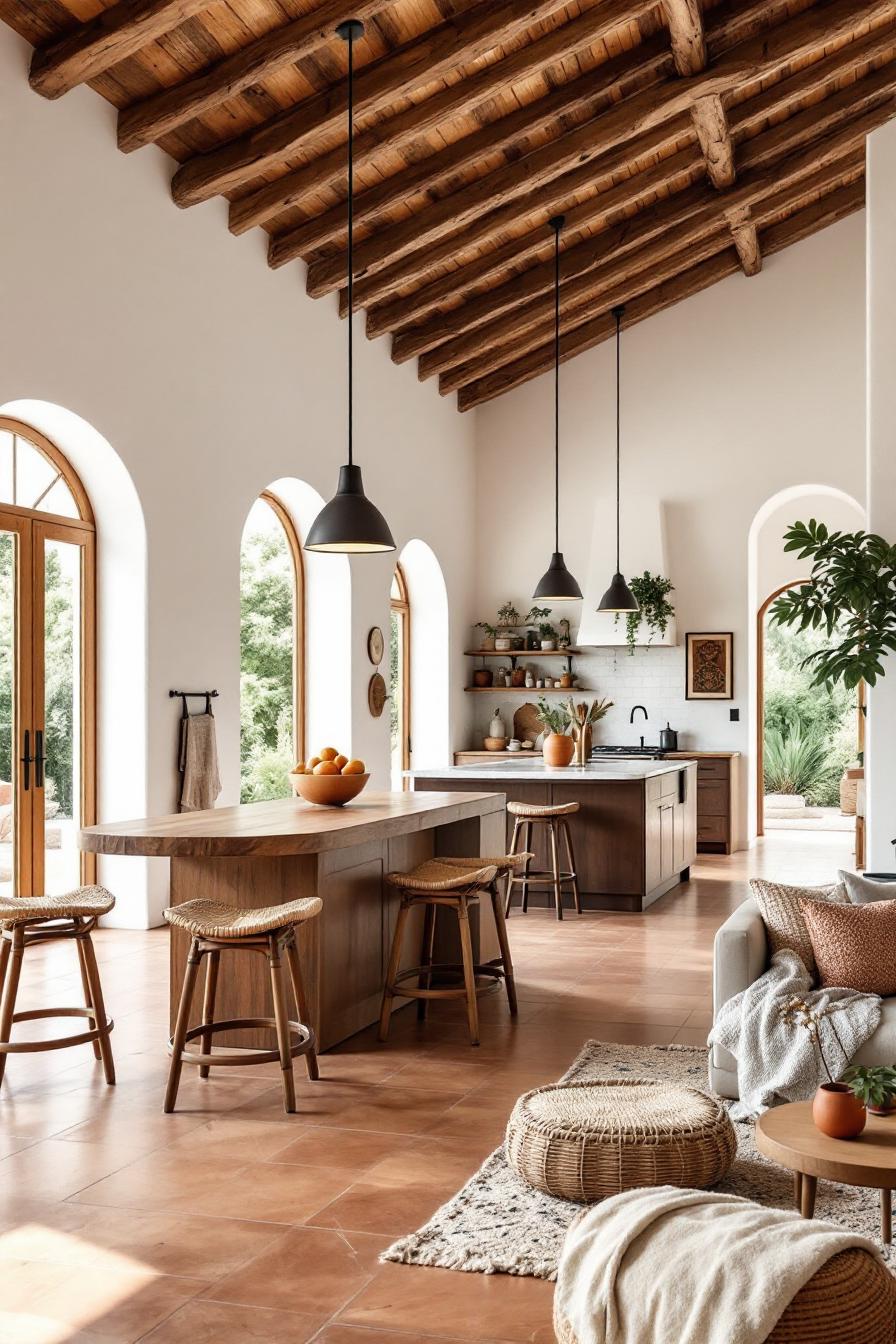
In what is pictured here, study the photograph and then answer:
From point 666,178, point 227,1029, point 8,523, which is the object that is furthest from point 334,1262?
point 666,178

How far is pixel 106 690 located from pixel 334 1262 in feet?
14.1

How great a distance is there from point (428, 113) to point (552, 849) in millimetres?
4093

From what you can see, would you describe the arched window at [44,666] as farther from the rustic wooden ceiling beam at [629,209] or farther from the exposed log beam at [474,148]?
the rustic wooden ceiling beam at [629,209]

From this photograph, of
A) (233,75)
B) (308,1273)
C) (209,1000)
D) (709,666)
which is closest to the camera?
(308,1273)

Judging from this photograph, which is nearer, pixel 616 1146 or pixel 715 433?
pixel 616 1146

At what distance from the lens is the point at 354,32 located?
5656 millimetres

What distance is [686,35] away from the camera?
6.77 m

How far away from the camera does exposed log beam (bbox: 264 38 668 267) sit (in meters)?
7.14

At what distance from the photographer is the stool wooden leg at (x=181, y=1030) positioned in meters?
3.79

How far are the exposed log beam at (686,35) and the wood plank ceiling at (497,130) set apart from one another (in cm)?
2

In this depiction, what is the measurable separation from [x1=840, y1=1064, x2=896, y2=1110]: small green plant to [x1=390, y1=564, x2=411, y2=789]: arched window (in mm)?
7951

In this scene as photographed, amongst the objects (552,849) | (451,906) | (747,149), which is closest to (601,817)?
(552,849)

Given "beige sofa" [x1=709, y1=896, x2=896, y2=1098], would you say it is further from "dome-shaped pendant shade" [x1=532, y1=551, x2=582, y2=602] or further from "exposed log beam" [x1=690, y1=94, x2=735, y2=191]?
"exposed log beam" [x1=690, y1=94, x2=735, y2=191]

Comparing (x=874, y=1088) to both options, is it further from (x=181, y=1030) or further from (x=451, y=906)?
(x=451, y=906)
